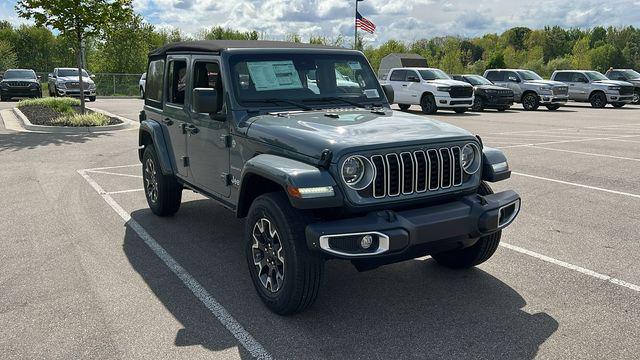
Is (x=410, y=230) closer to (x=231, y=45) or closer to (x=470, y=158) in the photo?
(x=470, y=158)

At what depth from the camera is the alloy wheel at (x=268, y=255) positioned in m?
3.93

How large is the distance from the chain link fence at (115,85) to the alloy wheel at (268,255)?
1429 inches

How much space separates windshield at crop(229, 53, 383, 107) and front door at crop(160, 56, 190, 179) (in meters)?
1.00

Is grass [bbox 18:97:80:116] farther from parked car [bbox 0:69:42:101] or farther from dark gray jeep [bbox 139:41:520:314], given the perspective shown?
dark gray jeep [bbox 139:41:520:314]

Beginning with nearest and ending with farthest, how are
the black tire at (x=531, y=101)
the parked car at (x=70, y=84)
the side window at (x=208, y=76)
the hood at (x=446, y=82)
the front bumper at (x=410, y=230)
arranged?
the front bumper at (x=410, y=230) < the side window at (x=208, y=76) < the hood at (x=446, y=82) < the black tire at (x=531, y=101) < the parked car at (x=70, y=84)

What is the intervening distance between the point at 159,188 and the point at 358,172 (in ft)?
11.1

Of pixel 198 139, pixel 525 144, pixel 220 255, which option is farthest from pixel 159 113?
pixel 525 144

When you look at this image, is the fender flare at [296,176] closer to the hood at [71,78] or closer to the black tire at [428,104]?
the black tire at [428,104]

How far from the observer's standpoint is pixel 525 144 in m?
12.9

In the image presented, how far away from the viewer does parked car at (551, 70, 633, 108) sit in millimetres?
26781

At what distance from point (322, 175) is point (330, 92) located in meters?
1.71

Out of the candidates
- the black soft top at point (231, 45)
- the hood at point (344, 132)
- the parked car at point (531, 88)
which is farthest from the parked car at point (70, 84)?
the hood at point (344, 132)

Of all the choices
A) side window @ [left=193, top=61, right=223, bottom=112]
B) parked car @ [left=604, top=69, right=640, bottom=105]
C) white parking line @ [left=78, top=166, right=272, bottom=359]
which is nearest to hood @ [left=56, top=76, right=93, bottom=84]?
white parking line @ [left=78, top=166, right=272, bottom=359]

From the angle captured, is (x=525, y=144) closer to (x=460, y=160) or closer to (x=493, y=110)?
(x=460, y=160)
